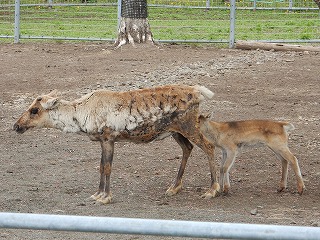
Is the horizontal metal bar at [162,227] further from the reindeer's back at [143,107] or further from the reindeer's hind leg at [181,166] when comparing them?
the reindeer's hind leg at [181,166]

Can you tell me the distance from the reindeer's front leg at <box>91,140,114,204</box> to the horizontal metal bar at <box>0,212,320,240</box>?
5.09 m

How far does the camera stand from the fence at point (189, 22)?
1917 cm

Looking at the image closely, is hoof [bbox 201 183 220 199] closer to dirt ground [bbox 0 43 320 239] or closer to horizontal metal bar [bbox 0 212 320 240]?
dirt ground [bbox 0 43 320 239]

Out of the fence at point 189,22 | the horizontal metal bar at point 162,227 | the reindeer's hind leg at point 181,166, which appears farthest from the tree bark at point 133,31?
the horizontal metal bar at point 162,227

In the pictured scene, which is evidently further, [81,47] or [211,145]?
[81,47]

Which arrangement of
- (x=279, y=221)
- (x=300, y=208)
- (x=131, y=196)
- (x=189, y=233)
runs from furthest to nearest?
(x=131, y=196), (x=300, y=208), (x=279, y=221), (x=189, y=233)

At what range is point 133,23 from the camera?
16672mm

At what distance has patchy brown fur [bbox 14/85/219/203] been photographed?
814 centimetres

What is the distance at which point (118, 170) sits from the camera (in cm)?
937

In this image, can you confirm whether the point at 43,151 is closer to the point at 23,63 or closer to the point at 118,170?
the point at 118,170

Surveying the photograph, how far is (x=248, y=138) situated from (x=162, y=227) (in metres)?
5.50

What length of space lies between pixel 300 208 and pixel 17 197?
2764mm

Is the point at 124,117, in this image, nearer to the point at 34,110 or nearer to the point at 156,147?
the point at 34,110

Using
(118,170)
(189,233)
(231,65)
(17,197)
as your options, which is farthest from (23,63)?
(189,233)
